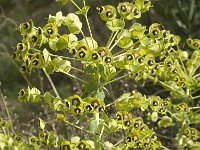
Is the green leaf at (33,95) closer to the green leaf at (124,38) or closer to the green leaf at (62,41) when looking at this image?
the green leaf at (62,41)

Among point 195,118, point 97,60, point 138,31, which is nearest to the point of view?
point 97,60

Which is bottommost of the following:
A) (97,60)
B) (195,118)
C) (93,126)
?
(195,118)

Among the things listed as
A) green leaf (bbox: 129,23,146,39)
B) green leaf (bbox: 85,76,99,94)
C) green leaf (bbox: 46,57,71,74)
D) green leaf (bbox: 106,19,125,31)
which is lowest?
green leaf (bbox: 85,76,99,94)

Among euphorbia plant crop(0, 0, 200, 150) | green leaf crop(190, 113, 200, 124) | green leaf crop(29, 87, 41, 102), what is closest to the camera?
euphorbia plant crop(0, 0, 200, 150)

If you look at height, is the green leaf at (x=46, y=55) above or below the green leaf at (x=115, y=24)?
below

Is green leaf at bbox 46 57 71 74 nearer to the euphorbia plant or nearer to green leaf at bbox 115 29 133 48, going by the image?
the euphorbia plant

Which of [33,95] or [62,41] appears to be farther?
[33,95]

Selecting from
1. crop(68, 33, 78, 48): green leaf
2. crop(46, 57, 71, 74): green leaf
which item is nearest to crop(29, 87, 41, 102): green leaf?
crop(46, 57, 71, 74): green leaf

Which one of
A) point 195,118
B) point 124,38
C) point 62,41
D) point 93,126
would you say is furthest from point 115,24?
point 195,118

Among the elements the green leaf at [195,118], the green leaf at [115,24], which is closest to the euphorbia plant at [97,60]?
the green leaf at [115,24]

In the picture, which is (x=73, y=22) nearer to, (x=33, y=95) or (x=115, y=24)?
(x=115, y=24)

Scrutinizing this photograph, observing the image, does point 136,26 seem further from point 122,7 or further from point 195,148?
point 195,148

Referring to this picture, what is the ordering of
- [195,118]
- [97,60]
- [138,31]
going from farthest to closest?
[195,118]
[138,31]
[97,60]

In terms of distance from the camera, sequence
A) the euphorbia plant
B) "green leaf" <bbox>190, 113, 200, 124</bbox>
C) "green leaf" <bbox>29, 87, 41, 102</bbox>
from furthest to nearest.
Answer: "green leaf" <bbox>190, 113, 200, 124</bbox>, "green leaf" <bbox>29, 87, 41, 102</bbox>, the euphorbia plant
